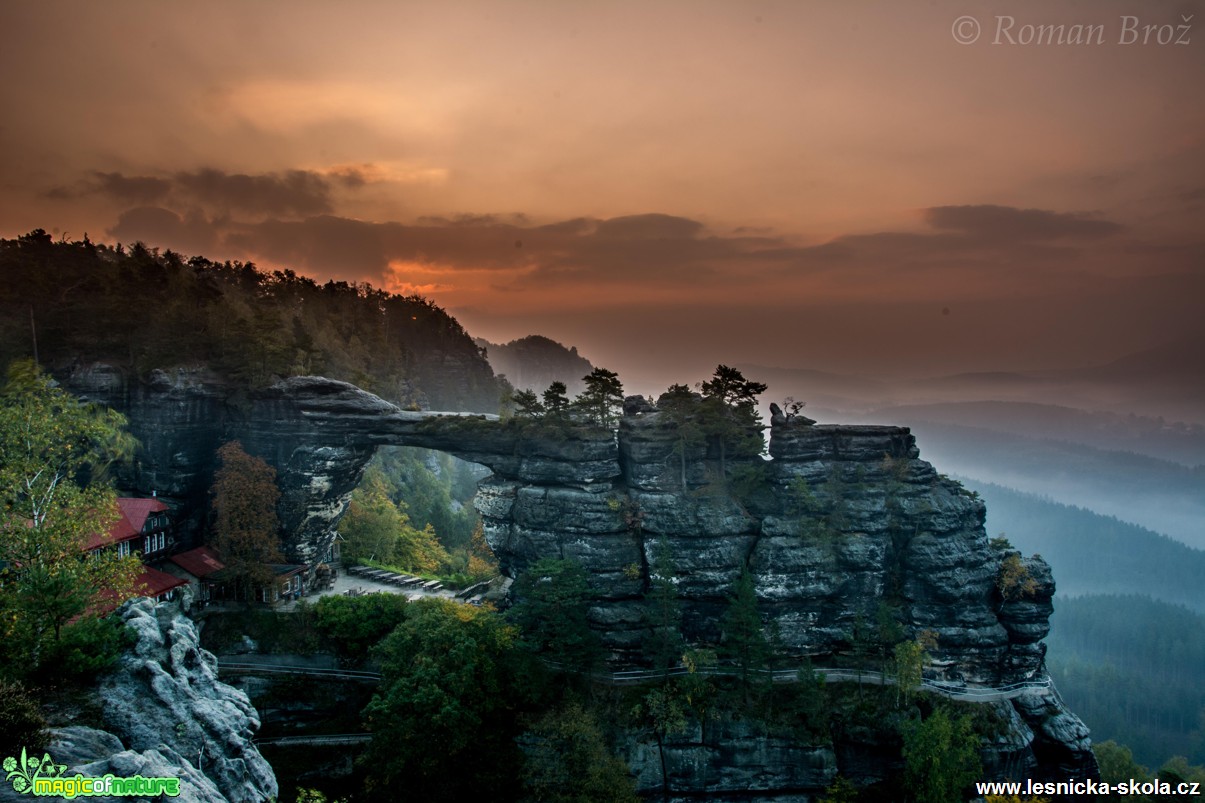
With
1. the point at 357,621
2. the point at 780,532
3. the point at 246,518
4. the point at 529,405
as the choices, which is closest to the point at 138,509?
the point at 246,518

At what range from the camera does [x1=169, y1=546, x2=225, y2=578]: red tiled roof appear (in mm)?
40312

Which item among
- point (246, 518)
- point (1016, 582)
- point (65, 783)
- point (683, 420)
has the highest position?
point (683, 420)

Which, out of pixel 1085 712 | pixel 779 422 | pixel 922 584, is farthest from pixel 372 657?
pixel 1085 712

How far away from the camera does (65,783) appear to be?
13.7 m

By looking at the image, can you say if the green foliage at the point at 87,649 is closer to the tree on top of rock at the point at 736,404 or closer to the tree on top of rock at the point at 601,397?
the tree on top of rock at the point at 601,397

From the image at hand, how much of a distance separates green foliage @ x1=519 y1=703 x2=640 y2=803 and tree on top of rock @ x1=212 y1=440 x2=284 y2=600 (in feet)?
67.5

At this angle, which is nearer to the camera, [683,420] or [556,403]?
[683,420]

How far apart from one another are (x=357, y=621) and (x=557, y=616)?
41.8ft

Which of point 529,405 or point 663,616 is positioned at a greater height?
point 529,405

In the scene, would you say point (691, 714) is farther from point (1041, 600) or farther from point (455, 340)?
point (455, 340)

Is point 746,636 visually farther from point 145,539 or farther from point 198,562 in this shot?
point 145,539

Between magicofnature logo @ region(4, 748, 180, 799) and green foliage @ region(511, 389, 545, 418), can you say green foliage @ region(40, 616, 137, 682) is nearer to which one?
magicofnature logo @ region(4, 748, 180, 799)

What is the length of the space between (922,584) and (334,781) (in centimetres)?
3592

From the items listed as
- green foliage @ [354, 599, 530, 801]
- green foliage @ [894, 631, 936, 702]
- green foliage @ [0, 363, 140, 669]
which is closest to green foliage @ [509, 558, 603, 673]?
green foliage @ [354, 599, 530, 801]
